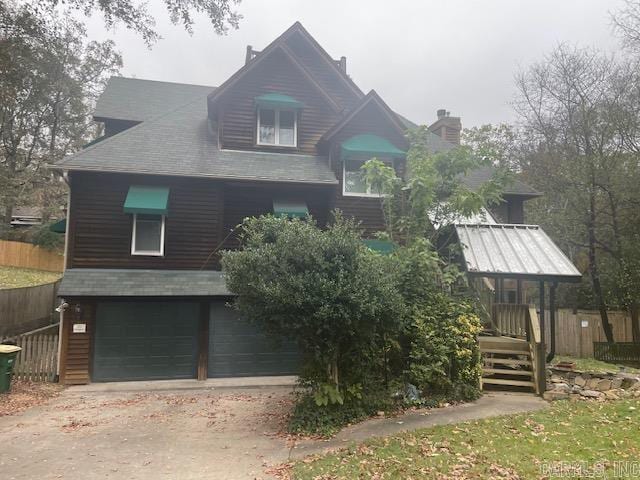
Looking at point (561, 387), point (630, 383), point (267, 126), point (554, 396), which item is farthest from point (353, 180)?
point (630, 383)

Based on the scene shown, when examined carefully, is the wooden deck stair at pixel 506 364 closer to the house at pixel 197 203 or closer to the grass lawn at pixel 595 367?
the grass lawn at pixel 595 367

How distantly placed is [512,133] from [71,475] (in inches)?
1079

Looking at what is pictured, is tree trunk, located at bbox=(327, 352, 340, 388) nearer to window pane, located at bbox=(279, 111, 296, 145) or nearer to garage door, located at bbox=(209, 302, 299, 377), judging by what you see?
garage door, located at bbox=(209, 302, 299, 377)

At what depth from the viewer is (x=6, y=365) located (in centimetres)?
1075

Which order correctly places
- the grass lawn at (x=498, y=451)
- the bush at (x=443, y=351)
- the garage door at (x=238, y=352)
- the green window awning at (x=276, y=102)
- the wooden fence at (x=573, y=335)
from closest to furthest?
the grass lawn at (x=498, y=451)
the bush at (x=443, y=351)
the garage door at (x=238, y=352)
the green window awning at (x=276, y=102)
the wooden fence at (x=573, y=335)

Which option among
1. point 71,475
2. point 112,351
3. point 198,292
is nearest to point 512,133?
point 198,292

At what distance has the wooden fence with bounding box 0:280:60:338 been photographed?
1670 centimetres

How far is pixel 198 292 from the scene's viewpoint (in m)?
12.6

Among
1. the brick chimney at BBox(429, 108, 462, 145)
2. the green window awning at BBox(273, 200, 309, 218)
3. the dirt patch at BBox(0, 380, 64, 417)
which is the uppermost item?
the brick chimney at BBox(429, 108, 462, 145)

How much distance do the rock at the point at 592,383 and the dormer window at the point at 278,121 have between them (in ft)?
37.0

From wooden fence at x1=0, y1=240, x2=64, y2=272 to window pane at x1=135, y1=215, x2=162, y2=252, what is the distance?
21829mm

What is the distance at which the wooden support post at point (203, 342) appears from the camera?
12961mm

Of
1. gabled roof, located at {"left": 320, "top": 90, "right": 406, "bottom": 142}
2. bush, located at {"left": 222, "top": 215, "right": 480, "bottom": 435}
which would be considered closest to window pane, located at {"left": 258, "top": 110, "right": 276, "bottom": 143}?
gabled roof, located at {"left": 320, "top": 90, "right": 406, "bottom": 142}

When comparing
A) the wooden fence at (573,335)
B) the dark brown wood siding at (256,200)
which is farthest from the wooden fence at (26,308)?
the wooden fence at (573,335)
